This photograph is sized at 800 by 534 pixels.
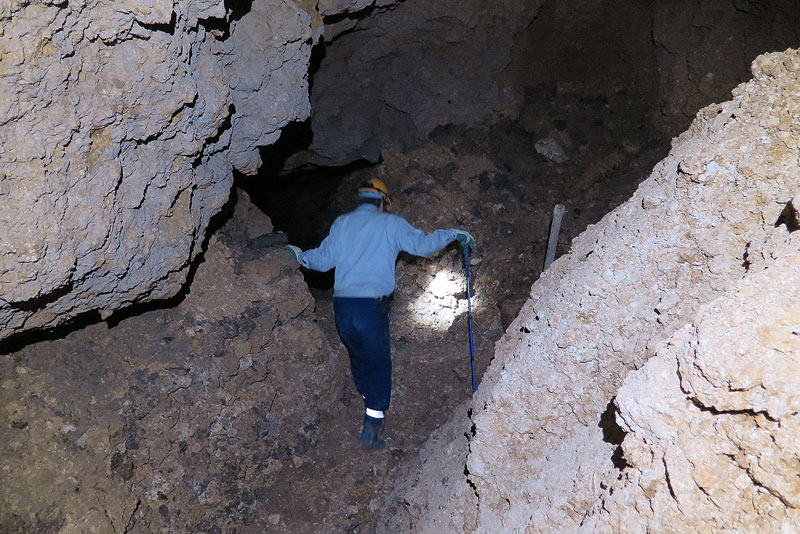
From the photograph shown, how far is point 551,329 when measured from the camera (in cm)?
197

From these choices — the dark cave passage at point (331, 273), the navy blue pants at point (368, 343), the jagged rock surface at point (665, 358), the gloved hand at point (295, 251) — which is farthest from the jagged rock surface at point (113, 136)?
the jagged rock surface at point (665, 358)

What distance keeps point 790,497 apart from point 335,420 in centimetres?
259

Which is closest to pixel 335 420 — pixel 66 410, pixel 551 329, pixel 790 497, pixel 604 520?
pixel 66 410

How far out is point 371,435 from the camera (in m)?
3.21

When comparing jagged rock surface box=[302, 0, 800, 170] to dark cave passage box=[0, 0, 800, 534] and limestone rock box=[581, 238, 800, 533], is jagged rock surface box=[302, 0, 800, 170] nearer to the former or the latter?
dark cave passage box=[0, 0, 800, 534]

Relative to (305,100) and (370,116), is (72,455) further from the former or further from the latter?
(370,116)

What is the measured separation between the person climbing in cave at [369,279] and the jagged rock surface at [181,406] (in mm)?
247

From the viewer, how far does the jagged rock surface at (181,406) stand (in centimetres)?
255

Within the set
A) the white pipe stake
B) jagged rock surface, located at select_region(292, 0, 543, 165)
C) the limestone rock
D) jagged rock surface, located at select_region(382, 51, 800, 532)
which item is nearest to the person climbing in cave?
the white pipe stake

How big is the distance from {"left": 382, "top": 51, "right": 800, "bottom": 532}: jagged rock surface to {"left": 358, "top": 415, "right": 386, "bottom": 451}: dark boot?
826 millimetres

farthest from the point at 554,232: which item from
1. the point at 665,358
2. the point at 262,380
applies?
the point at 665,358

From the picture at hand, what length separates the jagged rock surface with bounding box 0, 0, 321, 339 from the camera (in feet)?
6.48

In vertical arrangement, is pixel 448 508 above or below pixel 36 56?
below

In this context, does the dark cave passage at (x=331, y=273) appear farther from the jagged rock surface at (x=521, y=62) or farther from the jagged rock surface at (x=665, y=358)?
the jagged rock surface at (x=665, y=358)
